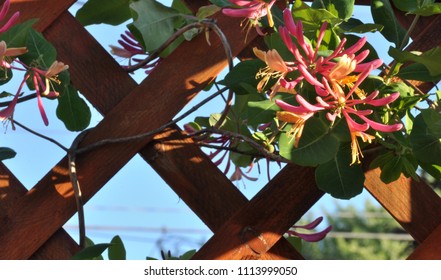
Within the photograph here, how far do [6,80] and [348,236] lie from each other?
14.3 metres

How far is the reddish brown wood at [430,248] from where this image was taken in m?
1.17

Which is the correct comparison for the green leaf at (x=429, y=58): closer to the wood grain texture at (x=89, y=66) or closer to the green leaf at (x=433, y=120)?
the green leaf at (x=433, y=120)

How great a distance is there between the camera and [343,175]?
1055 mm

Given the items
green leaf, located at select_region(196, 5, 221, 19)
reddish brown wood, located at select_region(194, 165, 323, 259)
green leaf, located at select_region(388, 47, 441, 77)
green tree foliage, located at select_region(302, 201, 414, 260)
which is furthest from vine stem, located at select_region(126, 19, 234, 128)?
green tree foliage, located at select_region(302, 201, 414, 260)

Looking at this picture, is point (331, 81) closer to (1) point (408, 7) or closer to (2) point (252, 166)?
(1) point (408, 7)

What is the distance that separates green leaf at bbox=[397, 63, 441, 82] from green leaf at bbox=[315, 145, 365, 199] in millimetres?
108

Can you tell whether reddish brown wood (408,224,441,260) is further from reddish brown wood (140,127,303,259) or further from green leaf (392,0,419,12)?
green leaf (392,0,419,12)

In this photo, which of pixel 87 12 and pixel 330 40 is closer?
pixel 330 40

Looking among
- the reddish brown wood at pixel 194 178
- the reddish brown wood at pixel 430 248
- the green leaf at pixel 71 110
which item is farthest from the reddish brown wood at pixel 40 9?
the reddish brown wood at pixel 430 248

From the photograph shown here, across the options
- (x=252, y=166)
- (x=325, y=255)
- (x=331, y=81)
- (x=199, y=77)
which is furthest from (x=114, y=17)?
(x=325, y=255)

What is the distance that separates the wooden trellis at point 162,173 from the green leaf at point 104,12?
35 millimetres

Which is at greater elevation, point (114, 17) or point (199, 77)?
point (114, 17)

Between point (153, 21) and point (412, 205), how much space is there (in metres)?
0.43

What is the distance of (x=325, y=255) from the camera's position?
14727 millimetres
